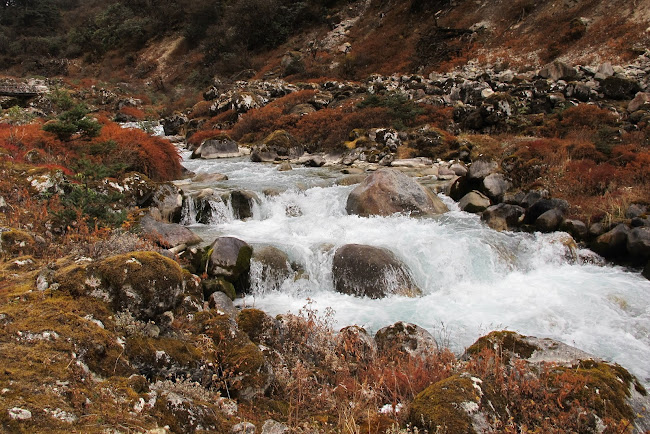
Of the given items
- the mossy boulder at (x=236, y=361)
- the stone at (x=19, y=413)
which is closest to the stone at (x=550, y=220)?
the mossy boulder at (x=236, y=361)

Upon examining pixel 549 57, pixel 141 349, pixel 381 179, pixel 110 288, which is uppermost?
pixel 549 57

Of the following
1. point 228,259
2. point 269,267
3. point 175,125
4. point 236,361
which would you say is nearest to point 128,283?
point 236,361

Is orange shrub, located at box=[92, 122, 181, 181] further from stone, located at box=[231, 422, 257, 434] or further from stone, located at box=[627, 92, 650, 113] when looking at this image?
stone, located at box=[627, 92, 650, 113]

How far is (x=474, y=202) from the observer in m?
11.4

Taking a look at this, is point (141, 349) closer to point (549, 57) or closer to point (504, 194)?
point (504, 194)

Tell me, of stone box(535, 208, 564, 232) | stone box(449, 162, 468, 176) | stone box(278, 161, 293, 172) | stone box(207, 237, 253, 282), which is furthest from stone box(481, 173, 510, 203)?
stone box(278, 161, 293, 172)

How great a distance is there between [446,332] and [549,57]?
26818mm

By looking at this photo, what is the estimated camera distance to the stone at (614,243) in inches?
340

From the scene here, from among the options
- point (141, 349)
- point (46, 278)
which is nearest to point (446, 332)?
point (141, 349)

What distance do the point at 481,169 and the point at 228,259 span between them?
331 inches

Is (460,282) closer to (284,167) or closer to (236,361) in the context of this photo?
(236,361)

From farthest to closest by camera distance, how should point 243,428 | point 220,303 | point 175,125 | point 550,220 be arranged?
point 175,125 < point 550,220 < point 220,303 < point 243,428

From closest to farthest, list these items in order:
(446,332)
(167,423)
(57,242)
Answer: (167,423)
(57,242)
(446,332)

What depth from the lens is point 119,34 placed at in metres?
56.8
